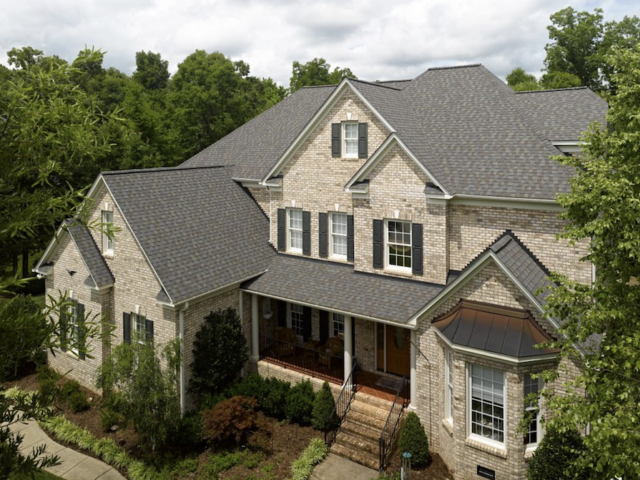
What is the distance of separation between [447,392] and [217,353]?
8.32 meters

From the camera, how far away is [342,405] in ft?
57.3

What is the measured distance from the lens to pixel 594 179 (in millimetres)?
8930

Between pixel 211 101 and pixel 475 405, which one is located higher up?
pixel 211 101

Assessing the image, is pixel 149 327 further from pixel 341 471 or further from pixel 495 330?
pixel 495 330

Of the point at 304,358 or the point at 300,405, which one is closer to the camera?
the point at 300,405

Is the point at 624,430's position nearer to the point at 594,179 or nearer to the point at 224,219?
the point at 594,179

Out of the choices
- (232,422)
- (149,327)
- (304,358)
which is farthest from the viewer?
(304,358)

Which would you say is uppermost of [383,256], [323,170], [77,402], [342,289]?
[323,170]

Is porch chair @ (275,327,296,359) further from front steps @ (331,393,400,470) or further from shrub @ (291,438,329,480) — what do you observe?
shrub @ (291,438,329,480)

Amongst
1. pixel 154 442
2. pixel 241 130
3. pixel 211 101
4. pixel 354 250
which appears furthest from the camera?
pixel 211 101

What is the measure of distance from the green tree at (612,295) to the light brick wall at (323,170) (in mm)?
9862

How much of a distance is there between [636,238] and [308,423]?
12.7 meters

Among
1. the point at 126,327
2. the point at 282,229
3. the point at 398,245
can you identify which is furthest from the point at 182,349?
the point at 398,245

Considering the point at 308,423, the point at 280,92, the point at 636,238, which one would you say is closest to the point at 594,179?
the point at 636,238
